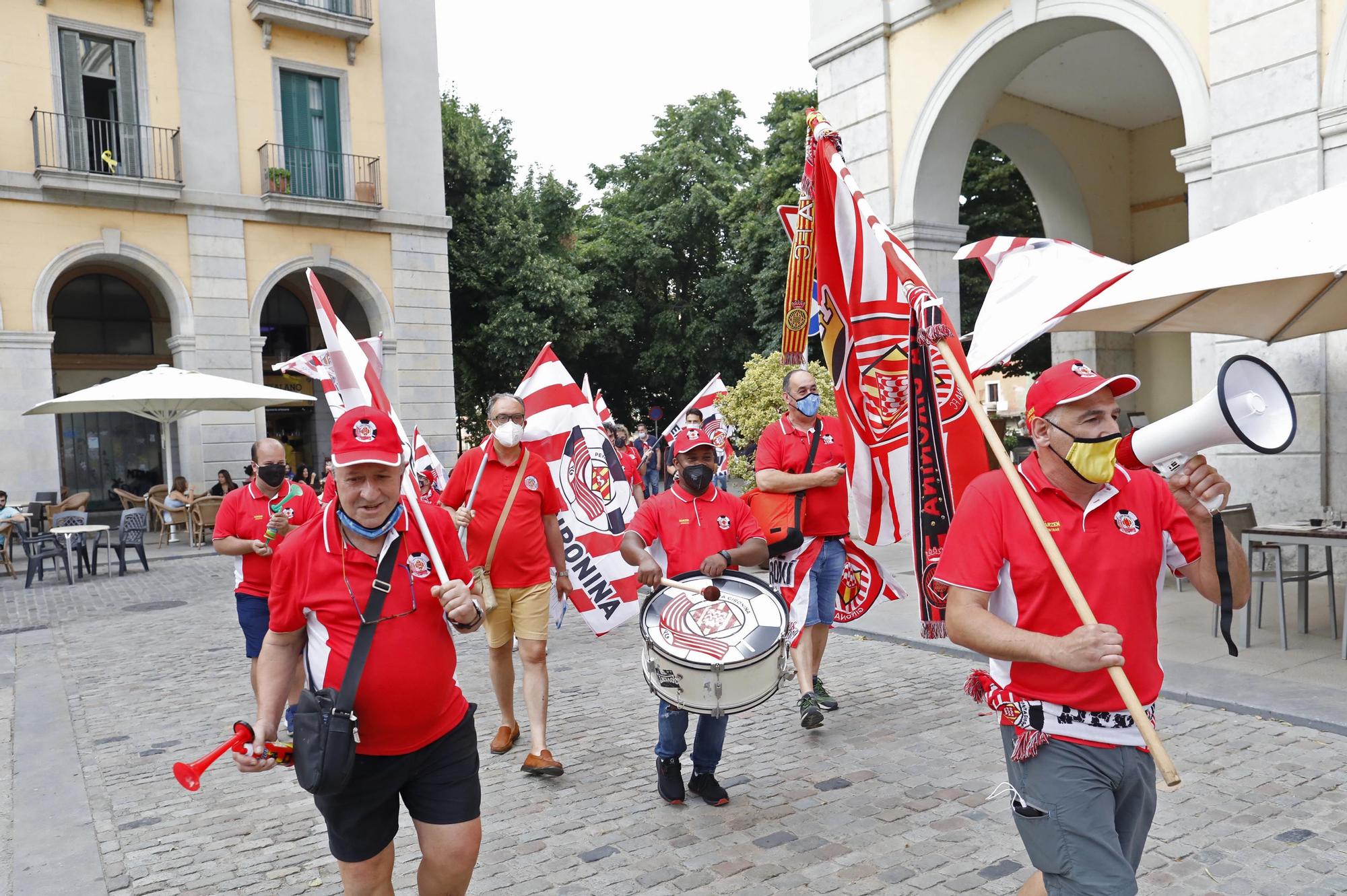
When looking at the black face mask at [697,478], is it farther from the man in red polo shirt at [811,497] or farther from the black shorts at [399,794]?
the black shorts at [399,794]

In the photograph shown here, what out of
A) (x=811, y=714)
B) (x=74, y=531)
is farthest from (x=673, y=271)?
(x=811, y=714)

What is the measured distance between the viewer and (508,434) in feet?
19.0

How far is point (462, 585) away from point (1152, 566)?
2.04 meters

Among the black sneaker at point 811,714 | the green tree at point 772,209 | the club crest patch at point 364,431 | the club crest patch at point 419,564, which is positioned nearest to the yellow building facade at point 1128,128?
the black sneaker at point 811,714

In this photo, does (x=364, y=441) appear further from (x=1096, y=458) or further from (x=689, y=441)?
(x=689, y=441)

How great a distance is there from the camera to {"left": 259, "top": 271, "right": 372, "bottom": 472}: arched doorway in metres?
25.3

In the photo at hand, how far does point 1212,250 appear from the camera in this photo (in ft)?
18.2

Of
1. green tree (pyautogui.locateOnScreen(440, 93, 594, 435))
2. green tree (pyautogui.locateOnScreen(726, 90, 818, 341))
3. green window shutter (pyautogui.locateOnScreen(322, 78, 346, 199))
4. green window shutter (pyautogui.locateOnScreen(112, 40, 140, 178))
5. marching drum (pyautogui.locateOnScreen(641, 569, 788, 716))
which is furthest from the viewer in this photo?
green tree (pyautogui.locateOnScreen(440, 93, 594, 435))

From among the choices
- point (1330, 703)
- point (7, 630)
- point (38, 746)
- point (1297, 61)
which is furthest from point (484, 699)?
point (1297, 61)

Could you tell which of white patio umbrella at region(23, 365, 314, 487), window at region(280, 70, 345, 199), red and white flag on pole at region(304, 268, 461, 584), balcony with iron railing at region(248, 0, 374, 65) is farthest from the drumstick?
balcony with iron railing at region(248, 0, 374, 65)

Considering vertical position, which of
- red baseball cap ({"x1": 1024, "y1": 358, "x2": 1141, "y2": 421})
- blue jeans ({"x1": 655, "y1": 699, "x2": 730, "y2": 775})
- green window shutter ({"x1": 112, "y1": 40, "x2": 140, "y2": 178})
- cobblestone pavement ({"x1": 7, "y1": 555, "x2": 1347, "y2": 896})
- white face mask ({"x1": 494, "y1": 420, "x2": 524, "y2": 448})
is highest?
green window shutter ({"x1": 112, "y1": 40, "x2": 140, "y2": 178})

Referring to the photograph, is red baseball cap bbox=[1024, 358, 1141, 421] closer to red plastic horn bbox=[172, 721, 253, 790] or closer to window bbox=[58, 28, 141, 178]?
red plastic horn bbox=[172, 721, 253, 790]

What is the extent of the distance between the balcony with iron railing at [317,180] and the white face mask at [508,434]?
18.1m

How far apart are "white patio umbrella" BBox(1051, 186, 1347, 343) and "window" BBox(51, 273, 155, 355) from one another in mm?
23228
